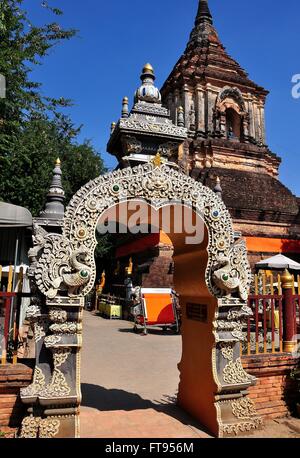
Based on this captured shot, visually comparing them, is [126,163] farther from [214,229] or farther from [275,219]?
[275,219]

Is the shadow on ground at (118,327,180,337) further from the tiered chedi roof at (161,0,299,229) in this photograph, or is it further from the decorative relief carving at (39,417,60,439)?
the decorative relief carving at (39,417,60,439)

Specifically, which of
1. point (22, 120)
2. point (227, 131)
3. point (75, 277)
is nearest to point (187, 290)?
point (75, 277)

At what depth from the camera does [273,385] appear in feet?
19.2

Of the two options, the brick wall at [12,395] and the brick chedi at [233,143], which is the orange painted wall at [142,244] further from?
the brick wall at [12,395]

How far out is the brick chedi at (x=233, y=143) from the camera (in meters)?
21.9

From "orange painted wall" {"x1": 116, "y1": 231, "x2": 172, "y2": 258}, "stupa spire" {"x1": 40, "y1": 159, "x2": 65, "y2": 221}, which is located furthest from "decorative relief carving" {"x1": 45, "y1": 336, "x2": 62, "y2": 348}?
"orange painted wall" {"x1": 116, "y1": 231, "x2": 172, "y2": 258}

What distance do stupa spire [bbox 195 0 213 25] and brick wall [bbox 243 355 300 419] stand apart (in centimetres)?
3320

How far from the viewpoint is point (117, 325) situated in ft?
54.4

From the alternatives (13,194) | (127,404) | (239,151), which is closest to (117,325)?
(13,194)

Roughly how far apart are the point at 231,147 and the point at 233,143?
1.22 feet

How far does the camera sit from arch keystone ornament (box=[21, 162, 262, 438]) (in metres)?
4.54

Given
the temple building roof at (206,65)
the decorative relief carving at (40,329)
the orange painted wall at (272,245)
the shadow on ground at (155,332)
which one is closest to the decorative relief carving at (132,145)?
the decorative relief carving at (40,329)

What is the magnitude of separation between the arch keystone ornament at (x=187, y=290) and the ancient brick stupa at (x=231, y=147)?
502 inches

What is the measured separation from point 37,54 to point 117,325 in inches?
437
